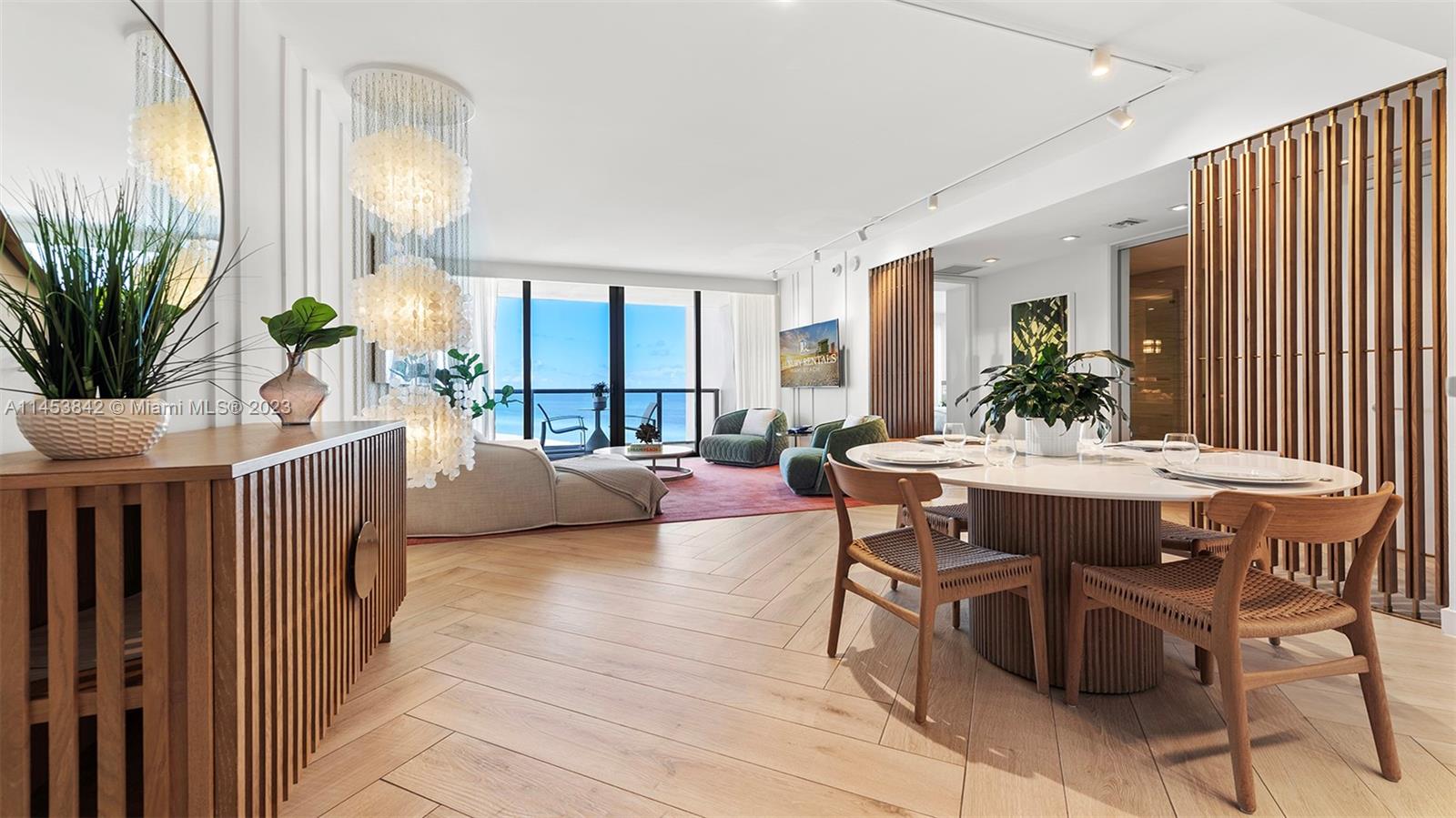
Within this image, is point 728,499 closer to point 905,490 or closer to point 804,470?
point 804,470

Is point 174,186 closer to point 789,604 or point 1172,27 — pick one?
point 789,604

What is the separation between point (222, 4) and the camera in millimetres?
2074

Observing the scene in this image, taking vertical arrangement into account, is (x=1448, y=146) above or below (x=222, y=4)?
below

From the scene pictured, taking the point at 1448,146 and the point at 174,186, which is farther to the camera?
the point at 1448,146

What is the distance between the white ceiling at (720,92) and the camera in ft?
8.48

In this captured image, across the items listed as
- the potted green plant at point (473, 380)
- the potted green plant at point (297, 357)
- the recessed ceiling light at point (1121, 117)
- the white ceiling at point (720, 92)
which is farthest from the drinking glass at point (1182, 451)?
the potted green plant at point (473, 380)

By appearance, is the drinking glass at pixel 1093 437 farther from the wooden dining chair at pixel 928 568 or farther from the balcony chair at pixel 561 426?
the balcony chair at pixel 561 426

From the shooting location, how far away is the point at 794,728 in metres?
1.65

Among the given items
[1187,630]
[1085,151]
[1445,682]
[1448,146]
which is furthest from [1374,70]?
[1187,630]

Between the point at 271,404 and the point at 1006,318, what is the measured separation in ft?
21.4

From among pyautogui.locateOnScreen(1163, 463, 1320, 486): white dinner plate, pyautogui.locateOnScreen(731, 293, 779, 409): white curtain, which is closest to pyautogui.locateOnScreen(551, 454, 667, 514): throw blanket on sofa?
pyautogui.locateOnScreen(1163, 463, 1320, 486): white dinner plate

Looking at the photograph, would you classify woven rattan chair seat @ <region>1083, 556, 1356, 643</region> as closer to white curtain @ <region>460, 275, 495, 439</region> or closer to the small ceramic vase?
the small ceramic vase

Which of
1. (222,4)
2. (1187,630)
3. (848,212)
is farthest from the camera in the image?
(848,212)

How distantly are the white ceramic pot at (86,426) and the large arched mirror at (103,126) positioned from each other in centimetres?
30
